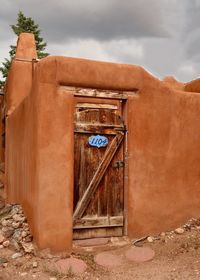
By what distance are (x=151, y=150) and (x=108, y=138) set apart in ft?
2.88

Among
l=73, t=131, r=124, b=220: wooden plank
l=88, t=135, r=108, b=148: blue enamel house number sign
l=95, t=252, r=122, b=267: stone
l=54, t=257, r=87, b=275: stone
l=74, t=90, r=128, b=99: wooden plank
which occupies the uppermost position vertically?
l=74, t=90, r=128, b=99: wooden plank

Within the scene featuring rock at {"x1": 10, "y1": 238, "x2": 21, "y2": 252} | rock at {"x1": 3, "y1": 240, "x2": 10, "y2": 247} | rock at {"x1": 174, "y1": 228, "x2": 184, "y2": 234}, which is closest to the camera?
rock at {"x1": 10, "y1": 238, "x2": 21, "y2": 252}

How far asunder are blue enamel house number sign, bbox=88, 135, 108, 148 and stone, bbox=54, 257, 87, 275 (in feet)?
6.33

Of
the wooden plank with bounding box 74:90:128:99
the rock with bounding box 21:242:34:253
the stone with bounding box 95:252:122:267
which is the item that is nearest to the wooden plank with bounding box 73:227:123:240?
the stone with bounding box 95:252:122:267

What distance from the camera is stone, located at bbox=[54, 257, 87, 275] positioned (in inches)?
190

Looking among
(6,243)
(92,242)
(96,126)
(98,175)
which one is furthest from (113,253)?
(96,126)

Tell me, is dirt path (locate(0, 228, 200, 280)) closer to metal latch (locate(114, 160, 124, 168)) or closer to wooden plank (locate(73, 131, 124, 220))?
wooden plank (locate(73, 131, 124, 220))

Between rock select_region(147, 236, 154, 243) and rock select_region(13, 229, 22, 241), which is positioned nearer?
rock select_region(13, 229, 22, 241)

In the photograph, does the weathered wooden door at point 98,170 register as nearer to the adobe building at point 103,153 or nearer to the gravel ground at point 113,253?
the adobe building at point 103,153

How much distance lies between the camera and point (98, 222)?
228 inches

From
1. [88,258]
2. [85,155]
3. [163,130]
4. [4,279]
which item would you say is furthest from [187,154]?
[4,279]

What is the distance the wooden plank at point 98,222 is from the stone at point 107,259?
52 cm

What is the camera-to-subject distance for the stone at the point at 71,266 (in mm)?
4827

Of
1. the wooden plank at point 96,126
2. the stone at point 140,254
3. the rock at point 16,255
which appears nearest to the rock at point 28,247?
the rock at point 16,255
